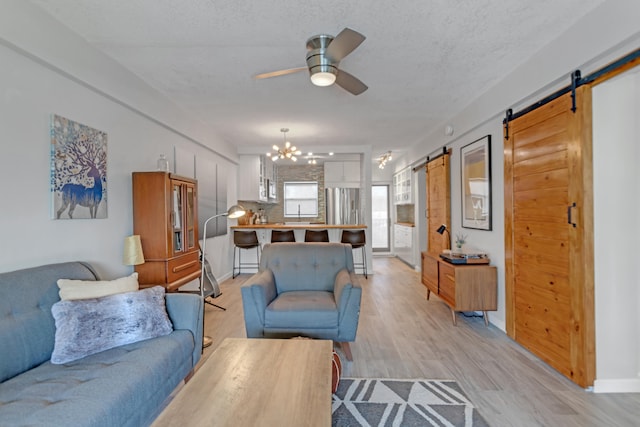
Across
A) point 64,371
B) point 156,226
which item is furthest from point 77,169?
point 64,371

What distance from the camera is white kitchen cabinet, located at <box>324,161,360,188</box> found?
7.74m

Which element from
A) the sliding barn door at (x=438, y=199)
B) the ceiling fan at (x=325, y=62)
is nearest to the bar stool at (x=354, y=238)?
the sliding barn door at (x=438, y=199)

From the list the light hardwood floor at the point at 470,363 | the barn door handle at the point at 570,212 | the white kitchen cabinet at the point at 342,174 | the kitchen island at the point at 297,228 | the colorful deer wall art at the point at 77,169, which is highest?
the white kitchen cabinet at the point at 342,174

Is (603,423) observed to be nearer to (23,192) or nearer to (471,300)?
(471,300)

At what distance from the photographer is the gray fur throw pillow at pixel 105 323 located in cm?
167

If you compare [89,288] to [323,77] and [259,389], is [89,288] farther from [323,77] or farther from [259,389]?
[323,77]

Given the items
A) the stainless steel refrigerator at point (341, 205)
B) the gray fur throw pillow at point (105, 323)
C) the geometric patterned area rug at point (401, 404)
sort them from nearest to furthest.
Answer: the gray fur throw pillow at point (105, 323)
the geometric patterned area rug at point (401, 404)
the stainless steel refrigerator at point (341, 205)

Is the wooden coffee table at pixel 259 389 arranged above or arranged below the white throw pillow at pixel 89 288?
below

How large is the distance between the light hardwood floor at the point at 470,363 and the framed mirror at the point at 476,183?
3.75ft

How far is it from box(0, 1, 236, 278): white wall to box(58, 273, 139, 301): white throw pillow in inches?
13.4

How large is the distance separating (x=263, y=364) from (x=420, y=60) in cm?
264

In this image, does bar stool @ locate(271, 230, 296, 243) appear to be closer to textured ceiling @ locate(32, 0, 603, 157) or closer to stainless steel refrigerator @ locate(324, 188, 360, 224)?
stainless steel refrigerator @ locate(324, 188, 360, 224)

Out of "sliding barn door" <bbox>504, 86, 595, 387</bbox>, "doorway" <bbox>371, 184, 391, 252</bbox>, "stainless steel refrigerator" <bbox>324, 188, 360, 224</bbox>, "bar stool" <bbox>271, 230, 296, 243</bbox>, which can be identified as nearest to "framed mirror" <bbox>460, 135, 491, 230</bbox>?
"sliding barn door" <bbox>504, 86, 595, 387</bbox>

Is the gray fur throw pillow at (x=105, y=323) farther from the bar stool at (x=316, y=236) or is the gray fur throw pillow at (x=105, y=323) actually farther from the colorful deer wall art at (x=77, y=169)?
the bar stool at (x=316, y=236)
